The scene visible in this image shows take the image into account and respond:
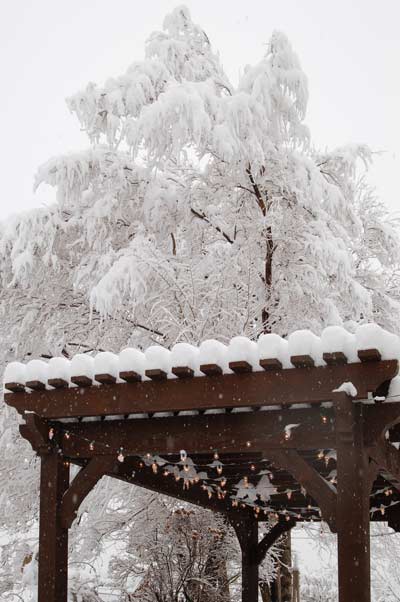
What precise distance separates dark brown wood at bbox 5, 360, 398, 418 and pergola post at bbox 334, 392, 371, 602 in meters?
0.13

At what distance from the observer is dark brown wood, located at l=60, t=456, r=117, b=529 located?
5090 mm

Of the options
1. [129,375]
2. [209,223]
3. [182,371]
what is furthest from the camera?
[209,223]

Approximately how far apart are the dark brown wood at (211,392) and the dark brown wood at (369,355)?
0.12 ft

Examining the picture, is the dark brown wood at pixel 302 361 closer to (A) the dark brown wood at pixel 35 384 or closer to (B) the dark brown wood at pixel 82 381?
(B) the dark brown wood at pixel 82 381

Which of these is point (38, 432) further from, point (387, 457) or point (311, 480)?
point (387, 457)

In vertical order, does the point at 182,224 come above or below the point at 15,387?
above

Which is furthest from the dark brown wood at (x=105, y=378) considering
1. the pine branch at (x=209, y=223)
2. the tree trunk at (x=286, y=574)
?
the tree trunk at (x=286, y=574)

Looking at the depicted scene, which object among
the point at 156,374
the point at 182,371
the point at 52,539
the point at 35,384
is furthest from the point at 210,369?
the point at 52,539

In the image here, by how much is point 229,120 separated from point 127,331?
2680mm

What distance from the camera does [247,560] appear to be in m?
8.73

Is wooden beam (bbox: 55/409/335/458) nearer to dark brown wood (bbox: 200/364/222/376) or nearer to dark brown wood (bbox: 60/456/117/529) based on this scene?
dark brown wood (bbox: 60/456/117/529)

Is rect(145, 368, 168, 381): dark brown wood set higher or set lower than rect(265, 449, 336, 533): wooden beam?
higher

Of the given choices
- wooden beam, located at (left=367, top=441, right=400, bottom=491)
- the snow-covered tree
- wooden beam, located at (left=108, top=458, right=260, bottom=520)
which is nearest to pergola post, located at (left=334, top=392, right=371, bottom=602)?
wooden beam, located at (left=367, top=441, right=400, bottom=491)

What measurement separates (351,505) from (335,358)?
804mm
